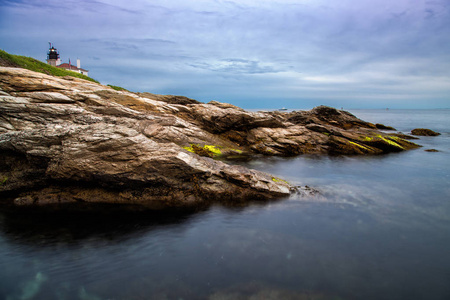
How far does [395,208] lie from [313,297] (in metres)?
9.35

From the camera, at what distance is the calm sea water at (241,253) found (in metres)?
7.35

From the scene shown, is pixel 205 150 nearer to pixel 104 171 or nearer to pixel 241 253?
pixel 104 171

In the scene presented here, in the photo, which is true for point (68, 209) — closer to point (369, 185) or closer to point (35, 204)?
point (35, 204)

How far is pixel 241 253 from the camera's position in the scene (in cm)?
902

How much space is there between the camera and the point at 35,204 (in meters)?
12.1

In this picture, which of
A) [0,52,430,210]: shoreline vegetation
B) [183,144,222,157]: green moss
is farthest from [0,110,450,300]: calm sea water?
[183,144,222,157]: green moss

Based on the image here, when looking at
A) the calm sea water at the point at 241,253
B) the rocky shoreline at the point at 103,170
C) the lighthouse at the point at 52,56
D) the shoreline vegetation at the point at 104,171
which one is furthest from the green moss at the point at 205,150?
the lighthouse at the point at 52,56

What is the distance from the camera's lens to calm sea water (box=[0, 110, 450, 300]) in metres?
7.35

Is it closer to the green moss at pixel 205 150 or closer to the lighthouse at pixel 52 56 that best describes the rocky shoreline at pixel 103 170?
the green moss at pixel 205 150

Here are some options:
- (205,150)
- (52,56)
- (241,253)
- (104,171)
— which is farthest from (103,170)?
(52,56)

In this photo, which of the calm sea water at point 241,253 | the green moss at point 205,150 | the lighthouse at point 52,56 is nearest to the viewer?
the calm sea water at point 241,253

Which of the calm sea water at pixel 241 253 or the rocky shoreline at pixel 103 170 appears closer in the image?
the calm sea water at pixel 241 253

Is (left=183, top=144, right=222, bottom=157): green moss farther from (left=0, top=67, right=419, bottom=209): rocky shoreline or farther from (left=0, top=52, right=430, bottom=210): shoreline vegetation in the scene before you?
(left=0, top=52, right=430, bottom=210): shoreline vegetation

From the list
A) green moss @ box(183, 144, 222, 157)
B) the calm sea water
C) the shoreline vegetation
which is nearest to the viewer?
the calm sea water
